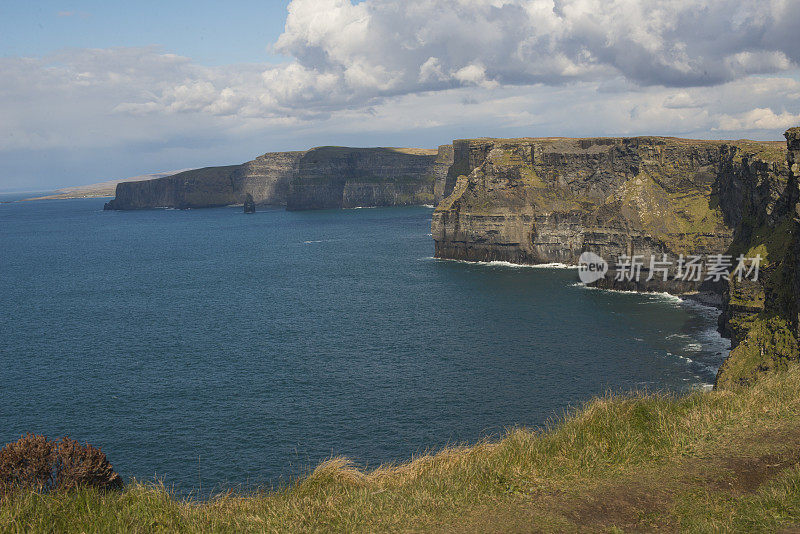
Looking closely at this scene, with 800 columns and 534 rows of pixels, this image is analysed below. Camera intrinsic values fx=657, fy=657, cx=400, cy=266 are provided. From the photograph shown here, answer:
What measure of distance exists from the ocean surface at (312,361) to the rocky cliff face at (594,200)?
388 inches

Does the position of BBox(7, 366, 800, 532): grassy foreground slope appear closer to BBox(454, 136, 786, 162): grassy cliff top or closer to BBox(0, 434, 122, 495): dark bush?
BBox(0, 434, 122, 495): dark bush

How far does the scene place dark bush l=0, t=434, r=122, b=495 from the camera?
1947 centimetres

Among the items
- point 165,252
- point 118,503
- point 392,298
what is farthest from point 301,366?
point 165,252

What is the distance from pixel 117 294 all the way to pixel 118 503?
95.6 m

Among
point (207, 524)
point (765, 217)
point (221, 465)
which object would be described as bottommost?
point (221, 465)

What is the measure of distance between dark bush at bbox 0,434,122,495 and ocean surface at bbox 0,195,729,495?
18.4 metres

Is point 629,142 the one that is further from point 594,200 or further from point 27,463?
point 27,463

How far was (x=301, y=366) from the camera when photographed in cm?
6331

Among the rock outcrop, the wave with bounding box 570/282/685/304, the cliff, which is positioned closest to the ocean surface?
the wave with bounding box 570/282/685/304

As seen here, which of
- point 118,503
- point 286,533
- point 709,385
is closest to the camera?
point 286,533

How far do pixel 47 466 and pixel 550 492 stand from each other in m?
14.9

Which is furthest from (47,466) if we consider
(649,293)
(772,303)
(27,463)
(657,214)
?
(657,214)

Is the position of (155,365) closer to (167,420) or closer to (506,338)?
(167,420)

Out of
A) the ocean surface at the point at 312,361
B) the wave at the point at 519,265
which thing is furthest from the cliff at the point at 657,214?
the ocean surface at the point at 312,361
